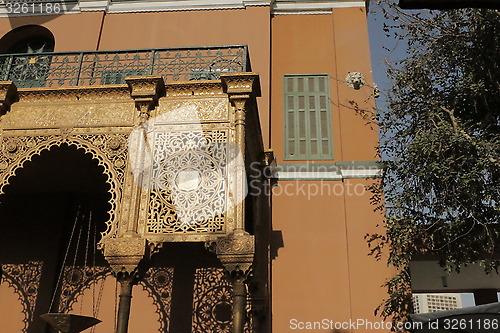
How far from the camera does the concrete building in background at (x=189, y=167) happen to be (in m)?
6.11

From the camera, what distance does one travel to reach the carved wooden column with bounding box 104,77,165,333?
18.7 ft

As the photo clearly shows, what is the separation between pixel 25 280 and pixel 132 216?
3.99m

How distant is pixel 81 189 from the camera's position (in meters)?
8.92

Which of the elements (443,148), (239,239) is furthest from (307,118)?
(239,239)

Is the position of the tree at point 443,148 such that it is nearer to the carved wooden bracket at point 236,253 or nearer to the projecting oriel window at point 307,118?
the projecting oriel window at point 307,118

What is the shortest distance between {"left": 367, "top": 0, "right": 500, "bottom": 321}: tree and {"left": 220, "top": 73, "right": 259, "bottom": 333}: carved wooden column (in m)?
3.01

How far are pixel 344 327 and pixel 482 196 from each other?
2.95 meters

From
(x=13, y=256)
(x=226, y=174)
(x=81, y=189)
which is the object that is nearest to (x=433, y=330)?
(x=226, y=174)

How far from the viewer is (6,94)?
667 centimetres

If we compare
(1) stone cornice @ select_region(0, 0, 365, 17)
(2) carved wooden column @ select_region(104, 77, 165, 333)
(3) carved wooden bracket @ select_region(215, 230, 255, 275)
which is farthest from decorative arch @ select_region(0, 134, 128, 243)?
(1) stone cornice @ select_region(0, 0, 365, 17)

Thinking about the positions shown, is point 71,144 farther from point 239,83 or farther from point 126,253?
point 239,83

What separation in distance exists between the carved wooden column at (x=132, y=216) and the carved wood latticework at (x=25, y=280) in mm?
3654

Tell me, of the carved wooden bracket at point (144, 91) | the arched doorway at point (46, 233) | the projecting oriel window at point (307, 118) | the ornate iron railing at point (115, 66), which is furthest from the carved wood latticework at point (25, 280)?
the projecting oriel window at point (307, 118)

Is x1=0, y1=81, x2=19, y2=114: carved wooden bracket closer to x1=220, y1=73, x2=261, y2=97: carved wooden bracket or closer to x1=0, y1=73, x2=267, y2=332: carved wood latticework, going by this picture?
x1=0, y1=73, x2=267, y2=332: carved wood latticework
